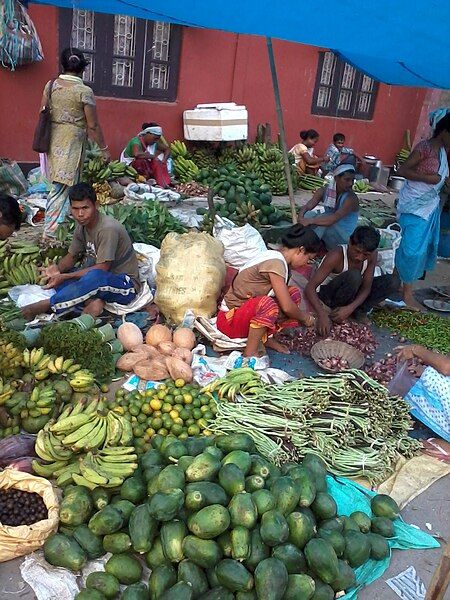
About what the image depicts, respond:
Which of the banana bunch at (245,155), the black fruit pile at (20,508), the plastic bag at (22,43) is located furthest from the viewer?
the banana bunch at (245,155)

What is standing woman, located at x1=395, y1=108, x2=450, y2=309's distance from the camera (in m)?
5.24

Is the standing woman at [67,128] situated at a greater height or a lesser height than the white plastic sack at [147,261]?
greater

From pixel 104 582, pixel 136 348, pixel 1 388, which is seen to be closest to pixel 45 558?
pixel 104 582

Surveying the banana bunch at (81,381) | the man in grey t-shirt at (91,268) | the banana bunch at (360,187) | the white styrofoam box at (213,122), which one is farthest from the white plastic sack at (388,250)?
the banana bunch at (360,187)

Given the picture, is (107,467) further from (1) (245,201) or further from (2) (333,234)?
(1) (245,201)

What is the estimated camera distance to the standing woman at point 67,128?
17.1ft

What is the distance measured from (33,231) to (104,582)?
4.76m

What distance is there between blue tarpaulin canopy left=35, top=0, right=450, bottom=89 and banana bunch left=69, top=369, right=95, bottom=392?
7.75 ft

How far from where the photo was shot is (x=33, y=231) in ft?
20.5

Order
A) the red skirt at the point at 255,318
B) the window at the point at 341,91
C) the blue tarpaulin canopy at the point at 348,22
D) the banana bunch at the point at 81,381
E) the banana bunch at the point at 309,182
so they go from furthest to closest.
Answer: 1. the window at the point at 341,91
2. the banana bunch at the point at 309,182
3. the red skirt at the point at 255,318
4. the banana bunch at the point at 81,381
5. the blue tarpaulin canopy at the point at 348,22

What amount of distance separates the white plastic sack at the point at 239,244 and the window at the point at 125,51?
450cm

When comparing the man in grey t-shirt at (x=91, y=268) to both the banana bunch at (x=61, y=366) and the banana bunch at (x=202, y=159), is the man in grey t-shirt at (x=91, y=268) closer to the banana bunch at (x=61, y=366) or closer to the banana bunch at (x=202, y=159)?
the banana bunch at (x=61, y=366)

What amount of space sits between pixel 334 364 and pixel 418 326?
160cm

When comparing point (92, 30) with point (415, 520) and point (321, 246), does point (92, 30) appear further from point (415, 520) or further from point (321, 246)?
point (415, 520)
